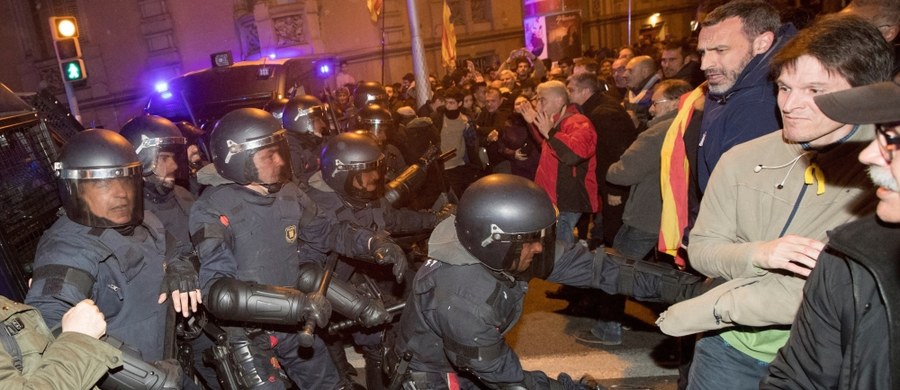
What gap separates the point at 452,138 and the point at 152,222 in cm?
454

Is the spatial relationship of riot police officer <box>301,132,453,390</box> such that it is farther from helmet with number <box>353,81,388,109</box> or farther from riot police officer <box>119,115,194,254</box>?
helmet with number <box>353,81,388,109</box>

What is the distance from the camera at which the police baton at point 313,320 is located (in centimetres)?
300

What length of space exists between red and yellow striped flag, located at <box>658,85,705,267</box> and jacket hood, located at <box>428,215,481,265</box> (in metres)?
1.24

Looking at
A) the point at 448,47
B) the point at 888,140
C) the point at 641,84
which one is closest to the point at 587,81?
the point at 641,84

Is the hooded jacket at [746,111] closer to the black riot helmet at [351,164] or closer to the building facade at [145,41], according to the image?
the black riot helmet at [351,164]

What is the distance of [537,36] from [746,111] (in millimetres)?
15058

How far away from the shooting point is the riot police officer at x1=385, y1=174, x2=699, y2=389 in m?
2.65

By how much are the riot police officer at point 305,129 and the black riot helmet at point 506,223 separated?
3.29 m

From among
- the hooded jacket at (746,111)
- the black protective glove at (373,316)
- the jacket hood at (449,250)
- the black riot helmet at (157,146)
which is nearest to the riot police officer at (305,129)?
the black riot helmet at (157,146)

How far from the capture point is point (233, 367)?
141 inches

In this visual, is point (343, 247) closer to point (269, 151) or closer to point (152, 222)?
point (269, 151)

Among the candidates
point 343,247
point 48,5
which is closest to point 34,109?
point 343,247

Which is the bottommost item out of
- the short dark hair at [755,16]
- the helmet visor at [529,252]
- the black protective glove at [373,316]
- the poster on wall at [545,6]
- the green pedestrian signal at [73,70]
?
the black protective glove at [373,316]

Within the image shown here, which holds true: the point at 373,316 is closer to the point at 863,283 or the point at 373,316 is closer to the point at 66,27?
the point at 863,283
